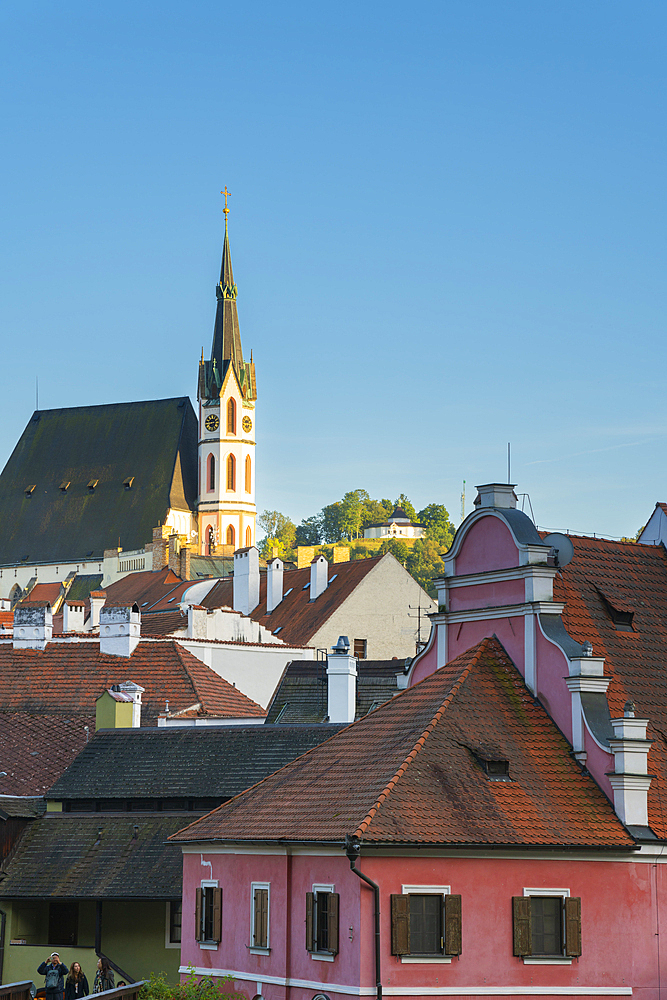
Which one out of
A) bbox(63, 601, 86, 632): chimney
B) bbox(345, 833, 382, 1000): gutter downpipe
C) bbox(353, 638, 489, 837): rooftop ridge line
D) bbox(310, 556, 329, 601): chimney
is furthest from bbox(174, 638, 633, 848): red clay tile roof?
bbox(310, 556, 329, 601): chimney

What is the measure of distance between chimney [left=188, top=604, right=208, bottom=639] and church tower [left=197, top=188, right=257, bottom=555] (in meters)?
73.8

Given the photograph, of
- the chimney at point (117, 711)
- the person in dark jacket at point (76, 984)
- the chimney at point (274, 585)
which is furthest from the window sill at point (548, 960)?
the chimney at point (274, 585)

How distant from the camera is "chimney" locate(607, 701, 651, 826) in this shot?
85.3 ft

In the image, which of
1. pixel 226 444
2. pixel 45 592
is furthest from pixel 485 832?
pixel 226 444

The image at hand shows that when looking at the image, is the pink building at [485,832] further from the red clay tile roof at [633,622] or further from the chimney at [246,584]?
the chimney at [246,584]

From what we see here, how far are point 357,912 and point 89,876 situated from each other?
12.8 meters

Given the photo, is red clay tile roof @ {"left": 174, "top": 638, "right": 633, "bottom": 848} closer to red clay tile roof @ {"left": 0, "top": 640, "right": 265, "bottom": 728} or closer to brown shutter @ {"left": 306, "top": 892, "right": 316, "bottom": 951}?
brown shutter @ {"left": 306, "top": 892, "right": 316, "bottom": 951}

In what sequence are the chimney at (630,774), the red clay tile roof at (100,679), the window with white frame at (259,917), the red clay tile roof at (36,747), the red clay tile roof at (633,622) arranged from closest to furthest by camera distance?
the chimney at (630,774) < the window with white frame at (259,917) < the red clay tile roof at (633,622) < the red clay tile roof at (36,747) < the red clay tile roof at (100,679)

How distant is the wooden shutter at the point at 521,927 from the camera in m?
25.0

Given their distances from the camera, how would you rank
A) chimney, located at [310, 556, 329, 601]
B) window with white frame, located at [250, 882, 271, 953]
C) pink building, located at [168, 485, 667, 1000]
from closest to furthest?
pink building, located at [168, 485, 667, 1000]
window with white frame, located at [250, 882, 271, 953]
chimney, located at [310, 556, 329, 601]

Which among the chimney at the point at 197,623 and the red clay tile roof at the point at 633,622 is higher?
the chimney at the point at 197,623

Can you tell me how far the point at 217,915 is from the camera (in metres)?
27.7

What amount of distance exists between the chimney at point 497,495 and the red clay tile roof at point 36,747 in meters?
15.3

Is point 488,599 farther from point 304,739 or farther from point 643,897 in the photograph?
point 304,739
